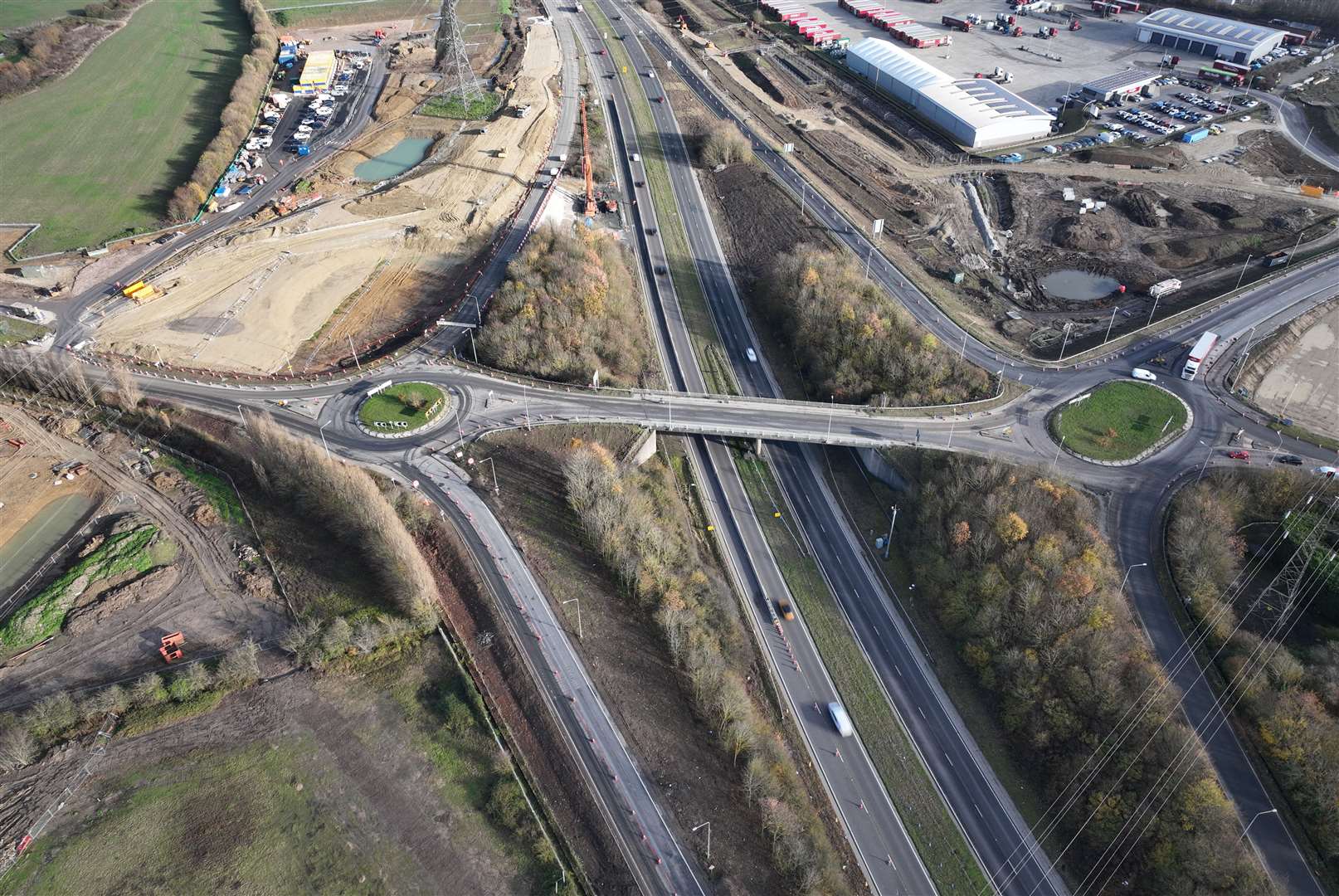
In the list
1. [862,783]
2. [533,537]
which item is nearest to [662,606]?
[533,537]

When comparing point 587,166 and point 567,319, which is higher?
point 587,166

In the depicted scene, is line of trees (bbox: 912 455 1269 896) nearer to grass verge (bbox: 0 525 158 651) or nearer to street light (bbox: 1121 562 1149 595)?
street light (bbox: 1121 562 1149 595)

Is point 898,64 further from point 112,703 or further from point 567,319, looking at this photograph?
point 112,703

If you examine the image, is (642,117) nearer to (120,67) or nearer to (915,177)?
(915,177)

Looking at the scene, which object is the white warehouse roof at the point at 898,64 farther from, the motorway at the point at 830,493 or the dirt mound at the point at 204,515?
the dirt mound at the point at 204,515

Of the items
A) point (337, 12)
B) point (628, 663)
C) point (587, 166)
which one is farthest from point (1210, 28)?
point (337, 12)

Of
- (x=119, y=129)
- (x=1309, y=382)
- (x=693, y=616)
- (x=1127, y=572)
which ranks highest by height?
(x=119, y=129)
